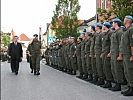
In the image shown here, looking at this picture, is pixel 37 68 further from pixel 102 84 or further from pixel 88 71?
pixel 102 84

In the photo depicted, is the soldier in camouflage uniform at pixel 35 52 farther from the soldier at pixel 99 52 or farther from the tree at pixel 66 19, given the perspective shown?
the tree at pixel 66 19

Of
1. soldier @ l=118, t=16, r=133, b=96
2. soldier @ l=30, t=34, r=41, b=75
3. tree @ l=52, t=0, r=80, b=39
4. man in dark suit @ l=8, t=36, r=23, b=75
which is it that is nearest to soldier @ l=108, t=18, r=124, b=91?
soldier @ l=118, t=16, r=133, b=96

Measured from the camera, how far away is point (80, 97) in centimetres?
922

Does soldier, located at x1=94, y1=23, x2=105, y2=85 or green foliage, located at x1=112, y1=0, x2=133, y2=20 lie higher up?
green foliage, located at x1=112, y1=0, x2=133, y2=20

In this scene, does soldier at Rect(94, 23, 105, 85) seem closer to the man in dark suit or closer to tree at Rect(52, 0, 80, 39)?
the man in dark suit

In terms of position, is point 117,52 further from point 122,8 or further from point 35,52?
point 35,52

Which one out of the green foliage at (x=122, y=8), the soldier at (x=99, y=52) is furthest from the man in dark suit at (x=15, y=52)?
the soldier at (x=99, y=52)

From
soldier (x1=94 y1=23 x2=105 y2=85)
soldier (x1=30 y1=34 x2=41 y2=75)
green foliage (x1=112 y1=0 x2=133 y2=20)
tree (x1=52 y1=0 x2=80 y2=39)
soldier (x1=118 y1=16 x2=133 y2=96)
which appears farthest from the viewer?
tree (x1=52 y1=0 x2=80 y2=39)

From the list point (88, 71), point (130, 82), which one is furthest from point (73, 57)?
point (130, 82)

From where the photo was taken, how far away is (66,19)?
42688 millimetres

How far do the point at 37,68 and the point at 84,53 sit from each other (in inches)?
162

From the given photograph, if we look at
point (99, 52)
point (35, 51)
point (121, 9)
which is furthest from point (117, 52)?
point (35, 51)

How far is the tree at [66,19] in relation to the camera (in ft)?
136

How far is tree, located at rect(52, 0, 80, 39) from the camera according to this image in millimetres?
41594
